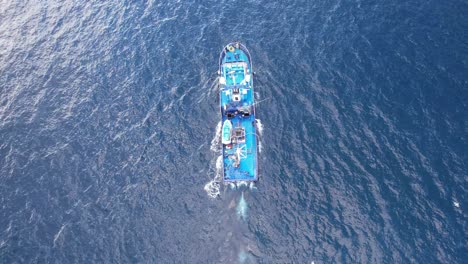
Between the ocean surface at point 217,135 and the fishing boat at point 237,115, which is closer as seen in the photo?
the ocean surface at point 217,135

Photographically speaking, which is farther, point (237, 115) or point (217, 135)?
point (237, 115)

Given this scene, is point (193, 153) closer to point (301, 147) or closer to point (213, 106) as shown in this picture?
point (213, 106)

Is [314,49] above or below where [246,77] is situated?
above

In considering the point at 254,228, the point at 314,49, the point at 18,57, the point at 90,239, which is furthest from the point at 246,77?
the point at 18,57

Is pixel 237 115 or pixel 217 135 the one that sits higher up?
pixel 237 115

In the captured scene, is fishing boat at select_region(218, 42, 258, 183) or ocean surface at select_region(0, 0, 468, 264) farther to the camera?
fishing boat at select_region(218, 42, 258, 183)
